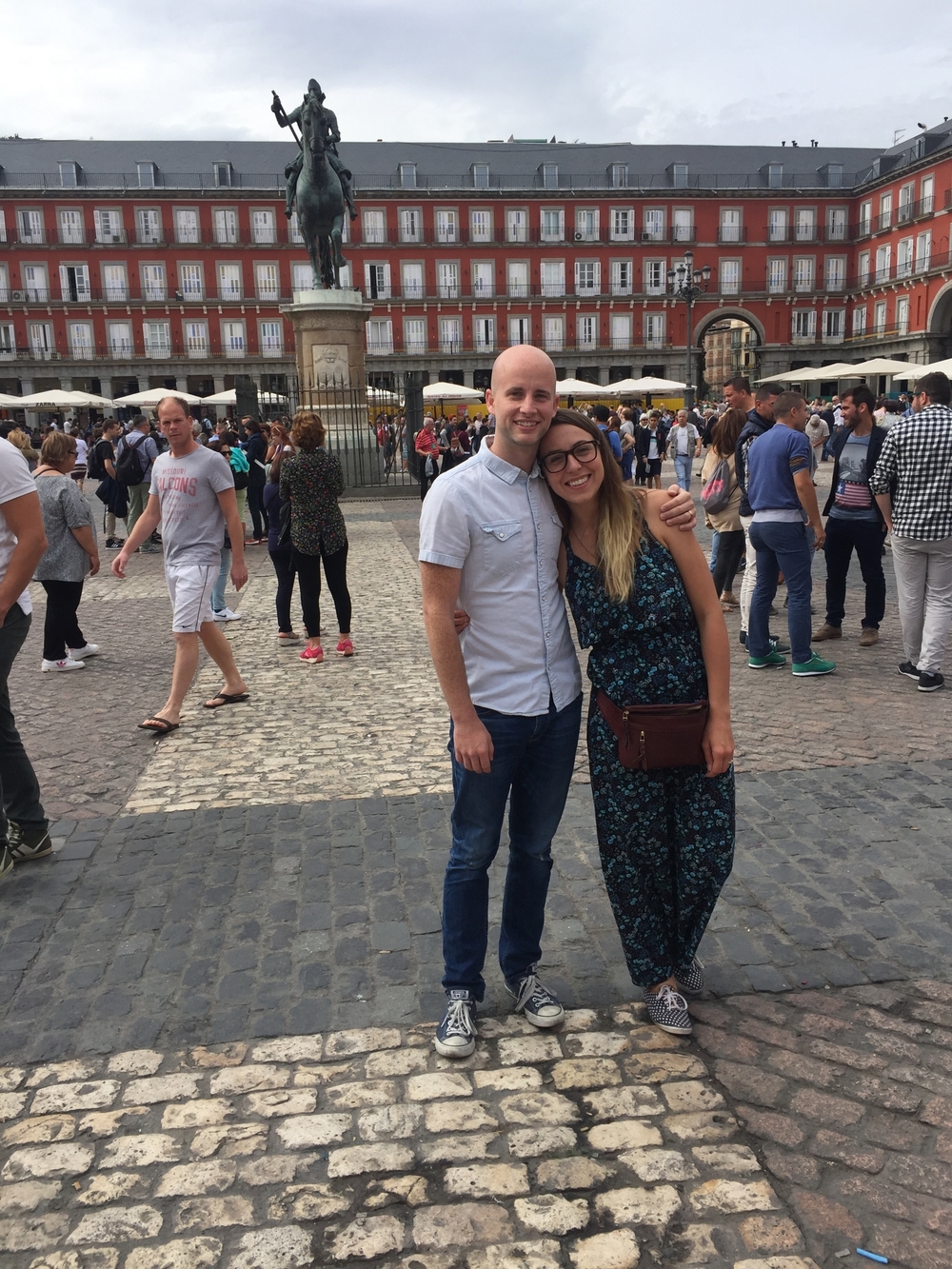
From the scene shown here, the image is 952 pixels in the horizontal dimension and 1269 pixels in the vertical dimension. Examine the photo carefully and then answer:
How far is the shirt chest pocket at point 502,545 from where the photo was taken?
257cm

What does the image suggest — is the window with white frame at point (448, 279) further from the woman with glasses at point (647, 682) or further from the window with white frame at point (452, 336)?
the woman with glasses at point (647, 682)

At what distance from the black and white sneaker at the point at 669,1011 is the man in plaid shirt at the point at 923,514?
399 centimetres

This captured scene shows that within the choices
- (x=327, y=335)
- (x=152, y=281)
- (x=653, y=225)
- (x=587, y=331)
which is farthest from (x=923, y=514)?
(x=653, y=225)

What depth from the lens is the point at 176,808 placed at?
15.3ft

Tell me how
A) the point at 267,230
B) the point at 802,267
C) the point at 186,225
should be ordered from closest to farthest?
1. the point at 186,225
2. the point at 267,230
3. the point at 802,267

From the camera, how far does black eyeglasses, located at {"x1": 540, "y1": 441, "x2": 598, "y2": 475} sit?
99.7 inches

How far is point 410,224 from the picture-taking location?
175 ft

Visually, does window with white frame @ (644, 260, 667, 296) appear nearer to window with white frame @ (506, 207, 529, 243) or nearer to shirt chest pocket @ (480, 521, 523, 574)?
window with white frame @ (506, 207, 529, 243)

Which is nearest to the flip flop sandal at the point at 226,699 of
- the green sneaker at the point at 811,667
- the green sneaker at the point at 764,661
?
the green sneaker at the point at 764,661

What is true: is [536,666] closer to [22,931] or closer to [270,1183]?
[270,1183]

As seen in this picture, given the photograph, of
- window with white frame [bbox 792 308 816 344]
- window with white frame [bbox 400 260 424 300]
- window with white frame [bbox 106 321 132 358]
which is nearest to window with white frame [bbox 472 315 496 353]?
window with white frame [bbox 400 260 424 300]

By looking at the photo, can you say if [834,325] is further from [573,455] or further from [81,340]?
[573,455]

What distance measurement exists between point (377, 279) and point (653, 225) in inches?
601

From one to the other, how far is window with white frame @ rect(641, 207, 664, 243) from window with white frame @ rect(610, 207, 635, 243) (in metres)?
0.68
